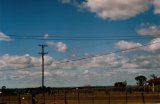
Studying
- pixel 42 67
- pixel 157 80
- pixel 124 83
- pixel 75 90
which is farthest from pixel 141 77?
pixel 42 67

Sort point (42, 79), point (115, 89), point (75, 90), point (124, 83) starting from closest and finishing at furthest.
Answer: point (42, 79)
point (115, 89)
point (75, 90)
point (124, 83)

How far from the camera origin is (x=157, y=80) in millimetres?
85625

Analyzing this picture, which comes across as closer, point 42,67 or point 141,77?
point 42,67

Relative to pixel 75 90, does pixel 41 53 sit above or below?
above

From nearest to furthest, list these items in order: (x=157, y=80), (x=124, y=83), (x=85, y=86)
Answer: (x=157, y=80)
(x=124, y=83)
(x=85, y=86)

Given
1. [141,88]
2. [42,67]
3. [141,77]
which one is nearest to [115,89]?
[141,88]

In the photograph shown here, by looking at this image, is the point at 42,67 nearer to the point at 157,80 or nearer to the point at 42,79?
the point at 42,79

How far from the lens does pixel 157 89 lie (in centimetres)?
7800

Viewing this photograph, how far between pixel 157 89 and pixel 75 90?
34338mm

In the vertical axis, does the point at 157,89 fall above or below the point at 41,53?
below

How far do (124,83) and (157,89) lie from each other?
51.4 m

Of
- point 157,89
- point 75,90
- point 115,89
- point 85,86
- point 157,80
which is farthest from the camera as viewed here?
point 85,86

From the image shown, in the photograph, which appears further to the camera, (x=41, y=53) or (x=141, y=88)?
(x=141, y=88)

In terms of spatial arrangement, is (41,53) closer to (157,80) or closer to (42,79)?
(42,79)
